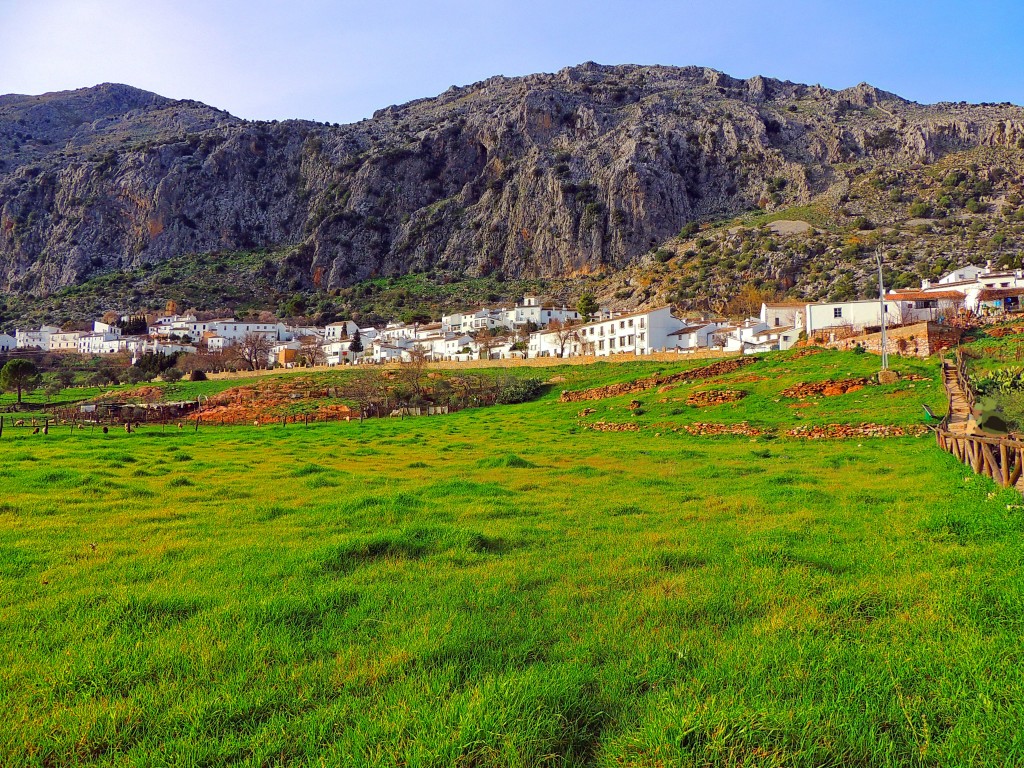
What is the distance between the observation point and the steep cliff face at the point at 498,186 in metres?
158

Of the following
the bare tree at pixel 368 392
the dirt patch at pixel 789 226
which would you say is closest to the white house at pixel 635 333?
the bare tree at pixel 368 392

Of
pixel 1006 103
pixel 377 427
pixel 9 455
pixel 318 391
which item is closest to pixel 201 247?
pixel 318 391

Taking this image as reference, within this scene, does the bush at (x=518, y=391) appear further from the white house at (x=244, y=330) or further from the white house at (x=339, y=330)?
the white house at (x=244, y=330)

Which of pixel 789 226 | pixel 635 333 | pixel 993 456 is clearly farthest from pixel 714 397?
pixel 789 226

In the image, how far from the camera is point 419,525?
9.20m

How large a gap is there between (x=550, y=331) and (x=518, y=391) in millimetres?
39854

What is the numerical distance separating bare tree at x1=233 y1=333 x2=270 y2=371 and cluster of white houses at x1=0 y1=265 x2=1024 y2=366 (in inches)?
116

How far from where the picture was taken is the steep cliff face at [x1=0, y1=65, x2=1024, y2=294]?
15838cm

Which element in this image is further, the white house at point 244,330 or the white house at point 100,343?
the white house at point 244,330

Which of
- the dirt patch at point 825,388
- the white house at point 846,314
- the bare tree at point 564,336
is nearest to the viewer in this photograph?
the dirt patch at point 825,388

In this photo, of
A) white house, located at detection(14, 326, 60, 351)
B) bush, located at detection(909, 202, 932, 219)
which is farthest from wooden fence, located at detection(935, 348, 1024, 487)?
white house, located at detection(14, 326, 60, 351)

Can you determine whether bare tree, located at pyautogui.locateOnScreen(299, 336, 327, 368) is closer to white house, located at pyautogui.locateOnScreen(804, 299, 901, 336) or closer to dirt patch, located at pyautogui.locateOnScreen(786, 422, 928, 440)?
white house, located at pyautogui.locateOnScreen(804, 299, 901, 336)

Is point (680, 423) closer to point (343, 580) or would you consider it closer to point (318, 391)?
point (343, 580)

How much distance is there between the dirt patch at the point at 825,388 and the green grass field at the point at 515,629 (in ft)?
74.5
